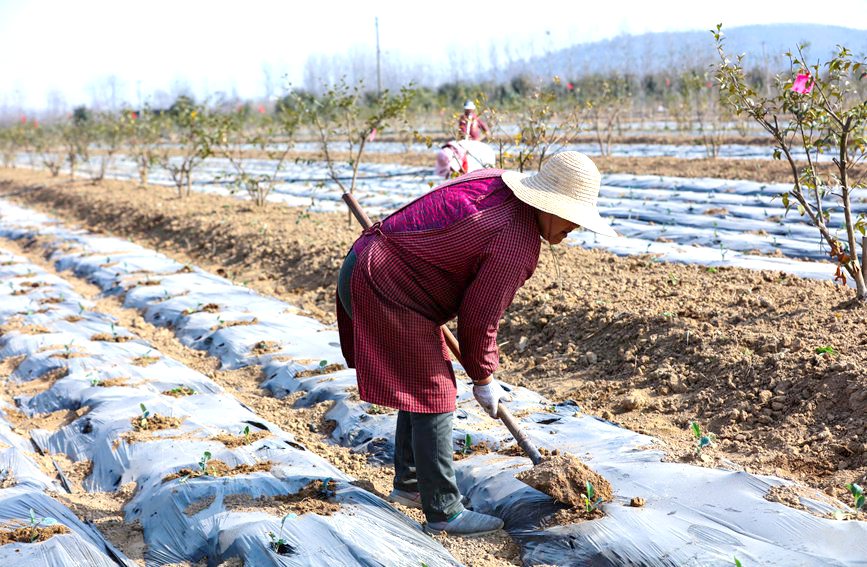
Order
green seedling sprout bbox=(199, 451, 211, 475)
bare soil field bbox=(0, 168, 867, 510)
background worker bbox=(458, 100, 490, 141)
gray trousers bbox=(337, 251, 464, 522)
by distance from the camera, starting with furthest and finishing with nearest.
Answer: background worker bbox=(458, 100, 490, 141)
bare soil field bbox=(0, 168, 867, 510)
green seedling sprout bbox=(199, 451, 211, 475)
gray trousers bbox=(337, 251, 464, 522)

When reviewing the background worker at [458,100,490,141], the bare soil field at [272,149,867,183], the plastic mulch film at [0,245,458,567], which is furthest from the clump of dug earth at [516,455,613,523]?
the bare soil field at [272,149,867,183]

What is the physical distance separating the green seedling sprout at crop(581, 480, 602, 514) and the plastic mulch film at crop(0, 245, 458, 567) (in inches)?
18.4

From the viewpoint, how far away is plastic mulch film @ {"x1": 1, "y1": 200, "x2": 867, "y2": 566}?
2365 millimetres

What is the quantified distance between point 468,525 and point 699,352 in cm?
188

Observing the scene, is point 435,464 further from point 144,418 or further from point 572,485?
point 144,418

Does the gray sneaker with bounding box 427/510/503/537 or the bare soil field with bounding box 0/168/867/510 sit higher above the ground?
the bare soil field with bounding box 0/168/867/510

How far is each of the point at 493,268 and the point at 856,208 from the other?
20.9ft

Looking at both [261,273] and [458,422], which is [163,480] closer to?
[458,422]

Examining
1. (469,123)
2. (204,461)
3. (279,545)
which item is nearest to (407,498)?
(279,545)

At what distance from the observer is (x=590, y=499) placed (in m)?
2.71

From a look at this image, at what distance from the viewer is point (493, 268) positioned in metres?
2.42

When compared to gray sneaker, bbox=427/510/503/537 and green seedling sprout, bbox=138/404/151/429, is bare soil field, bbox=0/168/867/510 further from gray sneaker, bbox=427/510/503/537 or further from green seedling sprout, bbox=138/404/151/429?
green seedling sprout, bbox=138/404/151/429

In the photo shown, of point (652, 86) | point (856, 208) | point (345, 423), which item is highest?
point (652, 86)

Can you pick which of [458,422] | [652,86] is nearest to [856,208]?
[458,422]
